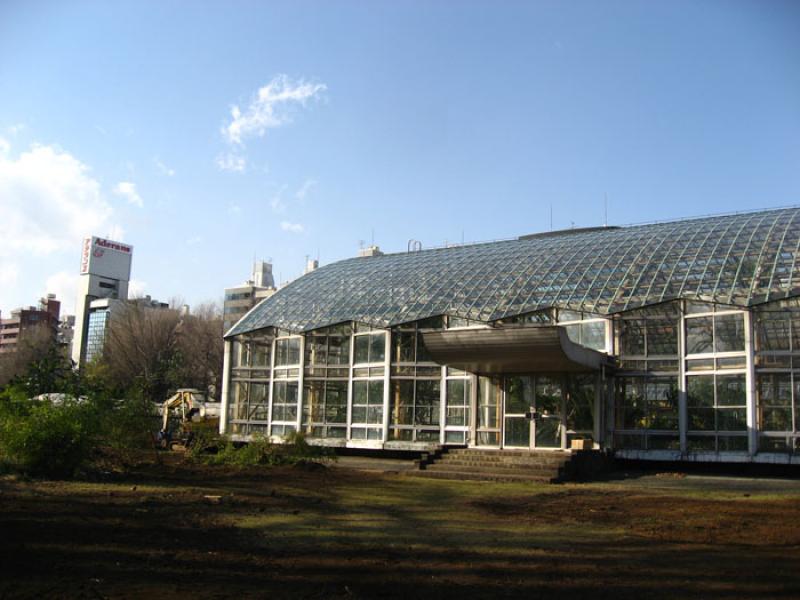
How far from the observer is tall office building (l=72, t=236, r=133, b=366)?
13375 centimetres

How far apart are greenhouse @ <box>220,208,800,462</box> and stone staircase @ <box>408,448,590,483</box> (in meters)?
1.76

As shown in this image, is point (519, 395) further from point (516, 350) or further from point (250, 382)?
point (250, 382)

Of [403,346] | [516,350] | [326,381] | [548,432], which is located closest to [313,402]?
[326,381]

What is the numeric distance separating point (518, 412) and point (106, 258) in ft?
427

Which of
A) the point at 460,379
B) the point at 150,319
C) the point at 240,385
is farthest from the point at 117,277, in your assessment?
the point at 460,379

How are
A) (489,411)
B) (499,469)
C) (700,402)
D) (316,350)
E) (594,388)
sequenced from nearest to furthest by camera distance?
(499,469)
(700,402)
(594,388)
(489,411)
(316,350)

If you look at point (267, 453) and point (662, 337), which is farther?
point (662, 337)

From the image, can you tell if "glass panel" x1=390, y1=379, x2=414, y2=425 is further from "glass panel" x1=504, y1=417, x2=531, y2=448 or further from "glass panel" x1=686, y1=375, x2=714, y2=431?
"glass panel" x1=686, y1=375, x2=714, y2=431

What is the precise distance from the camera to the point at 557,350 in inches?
966

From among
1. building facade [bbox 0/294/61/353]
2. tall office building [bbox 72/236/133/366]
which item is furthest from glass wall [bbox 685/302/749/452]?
building facade [bbox 0/294/61/353]

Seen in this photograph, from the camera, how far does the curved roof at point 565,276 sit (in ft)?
90.7

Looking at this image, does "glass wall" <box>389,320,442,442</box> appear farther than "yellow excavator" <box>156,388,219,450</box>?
No

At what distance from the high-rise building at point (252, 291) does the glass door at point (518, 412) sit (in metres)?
91.2

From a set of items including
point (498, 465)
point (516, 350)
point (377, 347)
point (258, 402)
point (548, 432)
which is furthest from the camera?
point (258, 402)
